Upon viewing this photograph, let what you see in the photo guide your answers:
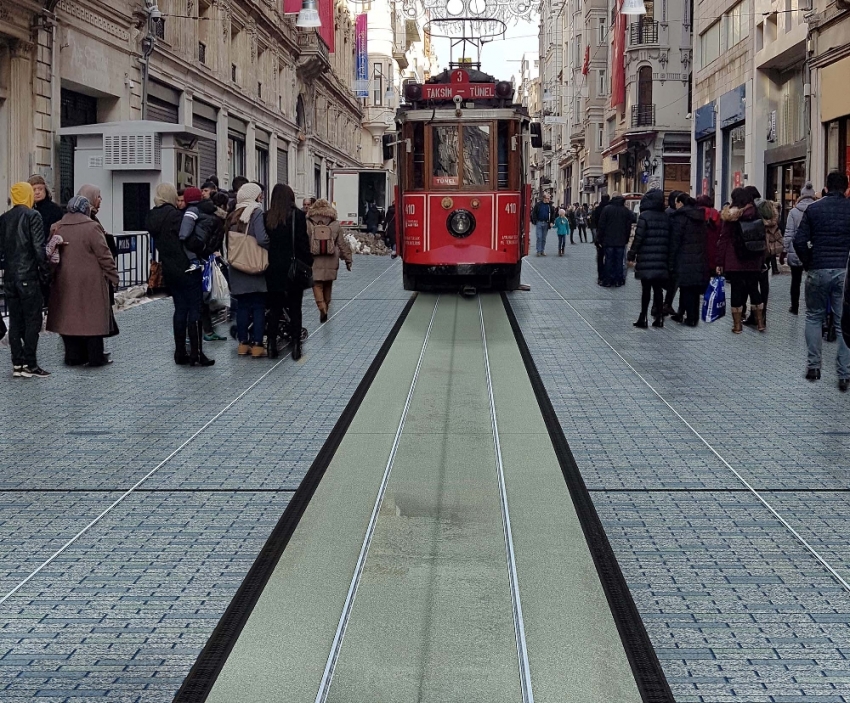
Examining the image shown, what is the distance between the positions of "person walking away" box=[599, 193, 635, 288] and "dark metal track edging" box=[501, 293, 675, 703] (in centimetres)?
1417

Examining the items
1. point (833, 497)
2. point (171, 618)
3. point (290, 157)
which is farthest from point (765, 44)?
point (171, 618)

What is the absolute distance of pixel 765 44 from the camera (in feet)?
102

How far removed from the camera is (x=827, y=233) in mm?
10828

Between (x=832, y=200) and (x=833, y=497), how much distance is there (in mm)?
4741

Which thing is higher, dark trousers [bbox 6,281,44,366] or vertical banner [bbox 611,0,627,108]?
vertical banner [bbox 611,0,627,108]

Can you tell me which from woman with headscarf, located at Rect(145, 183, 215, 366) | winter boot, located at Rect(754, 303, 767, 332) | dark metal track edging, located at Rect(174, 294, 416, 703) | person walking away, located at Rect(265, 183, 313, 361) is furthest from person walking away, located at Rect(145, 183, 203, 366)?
winter boot, located at Rect(754, 303, 767, 332)

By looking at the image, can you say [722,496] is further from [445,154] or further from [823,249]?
[445,154]

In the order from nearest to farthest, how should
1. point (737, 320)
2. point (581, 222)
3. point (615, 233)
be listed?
point (737, 320), point (615, 233), point (581, 222)

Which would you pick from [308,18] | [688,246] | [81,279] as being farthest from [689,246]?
[308,18]

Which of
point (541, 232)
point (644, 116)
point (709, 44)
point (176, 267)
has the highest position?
point (709, 44)

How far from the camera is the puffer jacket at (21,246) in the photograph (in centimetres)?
1120

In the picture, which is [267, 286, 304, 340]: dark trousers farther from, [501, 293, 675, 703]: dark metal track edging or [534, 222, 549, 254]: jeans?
[534, 222, 549, 254]: jeans

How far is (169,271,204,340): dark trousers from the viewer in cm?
1209

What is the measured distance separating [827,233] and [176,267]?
6.11 meters
